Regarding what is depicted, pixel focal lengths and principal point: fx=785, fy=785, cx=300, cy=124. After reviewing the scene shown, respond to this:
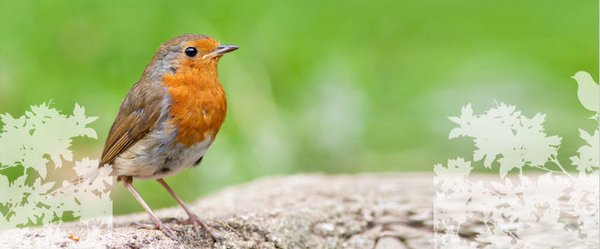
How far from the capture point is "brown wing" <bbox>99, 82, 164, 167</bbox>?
11.5 feet

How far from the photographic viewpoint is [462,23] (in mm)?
8414

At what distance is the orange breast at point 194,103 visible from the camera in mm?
3426

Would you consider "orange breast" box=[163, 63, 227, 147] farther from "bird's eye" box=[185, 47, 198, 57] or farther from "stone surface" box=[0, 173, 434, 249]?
"stone surface" box=[0, 173, 434, 249]

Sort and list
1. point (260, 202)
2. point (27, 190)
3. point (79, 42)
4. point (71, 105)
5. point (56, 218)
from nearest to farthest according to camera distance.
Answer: point (27, 190)
point (56, 218)
point (260, 202)
point (71, 105)
point (79, 42)

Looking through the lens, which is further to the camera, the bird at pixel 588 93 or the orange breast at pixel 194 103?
the bird at pixel 588 93

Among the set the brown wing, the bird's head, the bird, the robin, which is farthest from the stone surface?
the bird

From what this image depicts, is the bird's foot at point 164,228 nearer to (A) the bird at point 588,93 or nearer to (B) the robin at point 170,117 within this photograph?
(B) the robin at point 170,117

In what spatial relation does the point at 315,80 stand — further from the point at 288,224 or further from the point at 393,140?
the point at 288,224

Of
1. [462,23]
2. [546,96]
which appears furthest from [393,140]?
[462,23]

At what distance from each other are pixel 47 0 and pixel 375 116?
312cm
